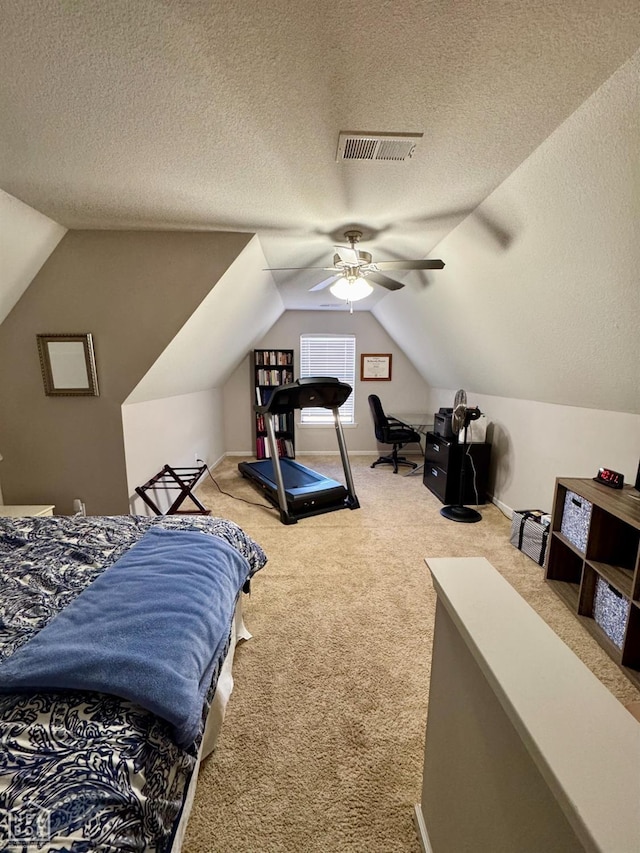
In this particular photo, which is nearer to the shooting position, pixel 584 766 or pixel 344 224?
pixel 584 766

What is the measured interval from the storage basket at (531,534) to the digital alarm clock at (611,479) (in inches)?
21.9

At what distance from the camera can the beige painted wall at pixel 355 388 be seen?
17.3 feet

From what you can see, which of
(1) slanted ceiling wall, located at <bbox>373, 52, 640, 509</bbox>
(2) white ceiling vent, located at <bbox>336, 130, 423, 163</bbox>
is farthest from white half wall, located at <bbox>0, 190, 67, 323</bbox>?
(1) slanted ceiling wall, located at <bbox>373, 52, 640, 509</bbox>

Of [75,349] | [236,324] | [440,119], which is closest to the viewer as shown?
[440,119]

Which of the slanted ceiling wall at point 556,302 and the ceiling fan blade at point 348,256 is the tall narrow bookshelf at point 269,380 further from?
the ceiling fan blade at point 348,256

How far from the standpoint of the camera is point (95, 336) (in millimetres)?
2527

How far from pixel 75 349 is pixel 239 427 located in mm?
3030

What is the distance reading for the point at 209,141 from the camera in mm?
1411

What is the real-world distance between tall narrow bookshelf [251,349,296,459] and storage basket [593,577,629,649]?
3.95 m

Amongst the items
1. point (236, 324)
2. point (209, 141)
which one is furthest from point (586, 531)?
point (236, 324)

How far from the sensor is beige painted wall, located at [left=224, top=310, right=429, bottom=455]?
17.3ft

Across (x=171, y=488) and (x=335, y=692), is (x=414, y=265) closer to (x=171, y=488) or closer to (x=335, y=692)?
(x=335, y=692)

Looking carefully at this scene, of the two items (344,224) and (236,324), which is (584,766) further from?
(236,324)

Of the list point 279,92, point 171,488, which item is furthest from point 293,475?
point 279,92
